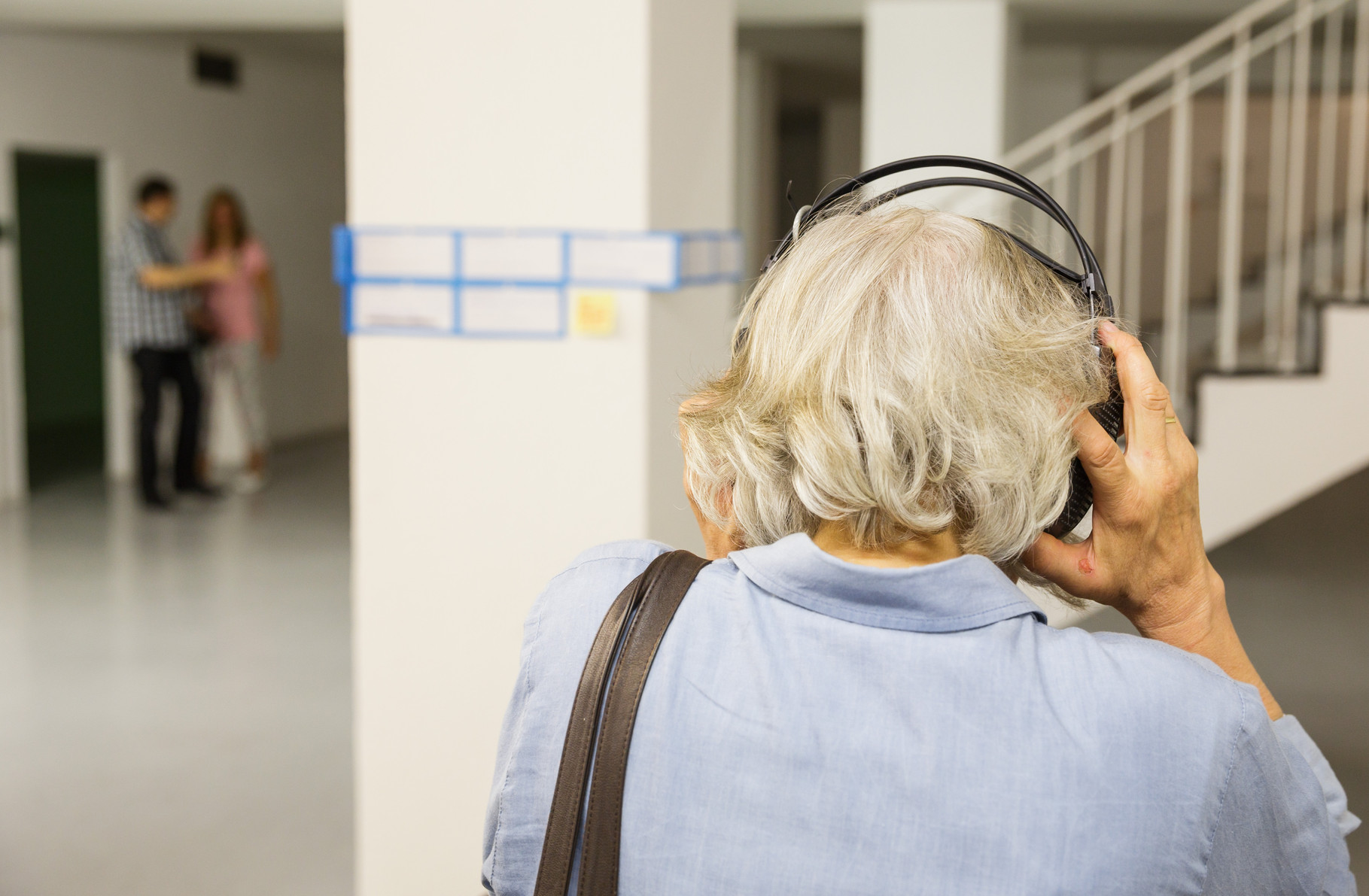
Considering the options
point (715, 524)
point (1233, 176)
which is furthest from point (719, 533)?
point (1233, 176)

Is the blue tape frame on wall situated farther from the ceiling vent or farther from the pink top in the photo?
the ceiling vent

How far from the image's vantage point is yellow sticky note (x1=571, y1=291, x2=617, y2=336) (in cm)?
229

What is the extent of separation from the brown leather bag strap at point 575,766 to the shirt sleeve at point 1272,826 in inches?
13.3

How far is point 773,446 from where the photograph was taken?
A: 0.78m

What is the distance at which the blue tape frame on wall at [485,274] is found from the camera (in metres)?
2.26

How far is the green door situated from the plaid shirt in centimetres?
148

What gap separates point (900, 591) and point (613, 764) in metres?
0.20

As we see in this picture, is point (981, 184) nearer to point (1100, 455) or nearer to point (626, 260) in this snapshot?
point (1100, 455)

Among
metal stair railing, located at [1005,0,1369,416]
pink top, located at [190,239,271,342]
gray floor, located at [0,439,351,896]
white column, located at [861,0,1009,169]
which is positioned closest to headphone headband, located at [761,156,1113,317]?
metal stair railing, located at [1005,0,1369,416]

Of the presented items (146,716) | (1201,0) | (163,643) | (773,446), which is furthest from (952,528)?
(1201,0)

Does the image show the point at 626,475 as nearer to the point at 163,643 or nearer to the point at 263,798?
the point at 263,798

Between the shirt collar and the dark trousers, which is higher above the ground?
the shirt collar

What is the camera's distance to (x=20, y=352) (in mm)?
8164

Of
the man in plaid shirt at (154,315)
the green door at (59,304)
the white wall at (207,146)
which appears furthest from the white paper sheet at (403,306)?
the green door at (59,304)
